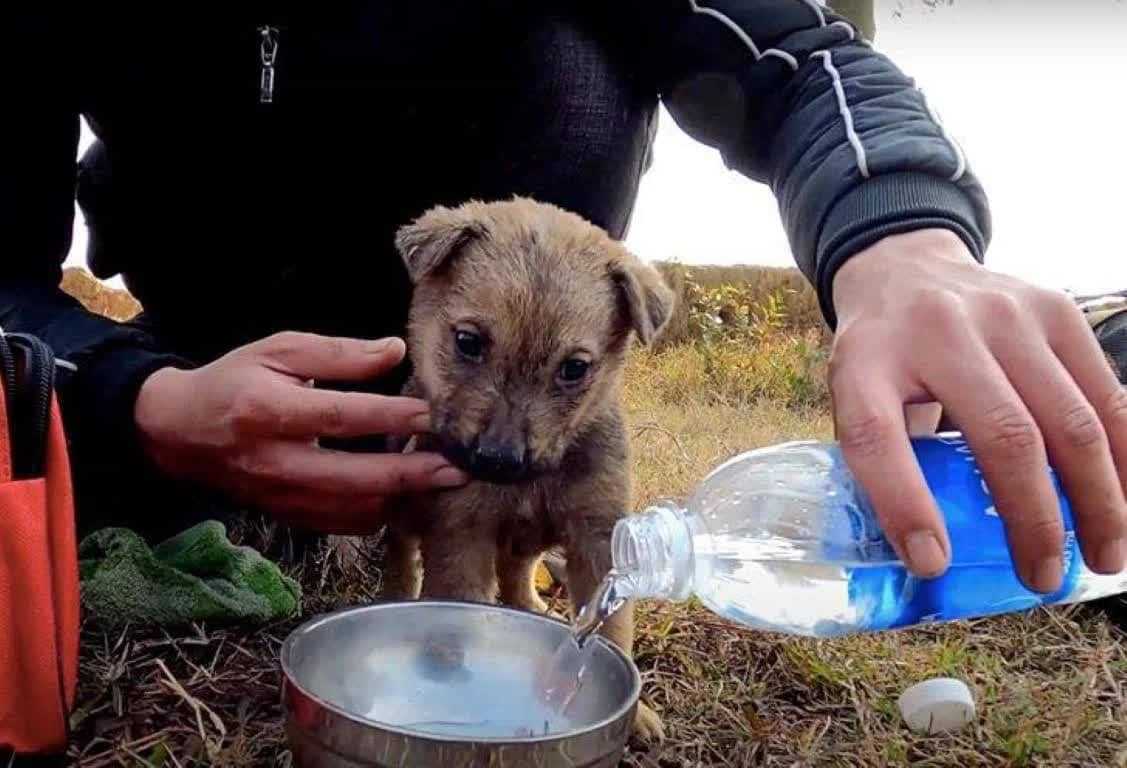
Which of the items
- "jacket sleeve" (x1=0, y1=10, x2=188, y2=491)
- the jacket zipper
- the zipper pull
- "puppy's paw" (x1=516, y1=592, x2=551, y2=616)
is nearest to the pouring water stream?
"puppy's paw" (x1=516, y1=592, x2=551, y2=616)

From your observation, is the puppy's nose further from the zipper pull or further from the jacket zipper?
the zipper pull

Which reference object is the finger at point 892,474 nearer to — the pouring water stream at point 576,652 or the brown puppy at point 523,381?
the pouring water stream at point 576,652

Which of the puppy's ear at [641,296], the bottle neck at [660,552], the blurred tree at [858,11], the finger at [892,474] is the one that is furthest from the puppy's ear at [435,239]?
the blurred tree at [858,11]

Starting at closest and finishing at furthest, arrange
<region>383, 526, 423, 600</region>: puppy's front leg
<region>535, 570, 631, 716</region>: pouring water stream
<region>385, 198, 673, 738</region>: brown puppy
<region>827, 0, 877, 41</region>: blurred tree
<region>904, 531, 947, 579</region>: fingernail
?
<region>904, 531, 947, 579</region>: fingernail, <region>535, 570, 631, 716</region>: pouring water stream, <region>385, 198, 673, 738</region>: brown puppy, <region>383, 526, 423, 600</region>: puppy's front leg, <region>827, 0, 877, 41</region>: blurred tree

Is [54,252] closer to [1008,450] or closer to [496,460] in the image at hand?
[496,460]

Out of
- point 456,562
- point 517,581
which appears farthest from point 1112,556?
point 517,581

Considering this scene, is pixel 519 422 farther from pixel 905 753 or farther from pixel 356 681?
pixel 905 753
